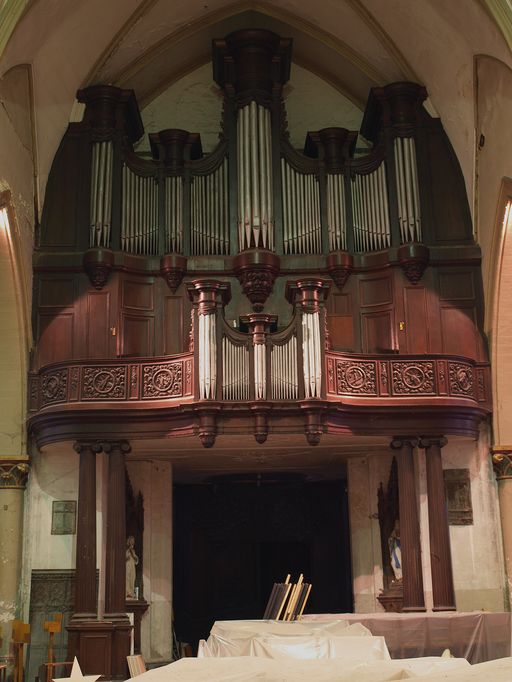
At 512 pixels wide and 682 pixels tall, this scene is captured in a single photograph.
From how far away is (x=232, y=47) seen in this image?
2112 centimetres

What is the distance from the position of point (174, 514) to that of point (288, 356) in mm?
7435

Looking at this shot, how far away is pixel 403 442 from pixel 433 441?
1.83 feet

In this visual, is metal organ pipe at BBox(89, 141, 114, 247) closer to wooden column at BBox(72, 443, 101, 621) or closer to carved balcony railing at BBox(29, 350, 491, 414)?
carved balcony railing at BBox(29, 350, 491, 414)

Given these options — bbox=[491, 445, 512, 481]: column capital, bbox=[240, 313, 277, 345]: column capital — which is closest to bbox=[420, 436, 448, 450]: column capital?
bbox=[491, 445, 512, 481]: column capital

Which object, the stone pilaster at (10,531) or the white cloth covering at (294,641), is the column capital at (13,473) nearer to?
the stone pilaster at (10,531)

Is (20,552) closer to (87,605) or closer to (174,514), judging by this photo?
(87,605)

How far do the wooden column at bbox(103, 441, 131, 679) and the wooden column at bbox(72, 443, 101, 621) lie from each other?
25 cm

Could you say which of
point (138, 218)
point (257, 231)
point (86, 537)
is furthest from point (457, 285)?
point (86, 537)

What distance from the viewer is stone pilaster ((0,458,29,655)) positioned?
724 inches

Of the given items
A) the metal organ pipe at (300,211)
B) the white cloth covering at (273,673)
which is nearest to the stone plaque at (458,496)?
the metal organ pipe at (300,211)

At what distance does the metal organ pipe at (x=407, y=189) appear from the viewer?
66.6 feet

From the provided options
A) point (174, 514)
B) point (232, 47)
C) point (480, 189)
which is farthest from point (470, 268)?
point (174, 514)

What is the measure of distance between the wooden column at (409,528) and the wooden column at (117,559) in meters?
5.00

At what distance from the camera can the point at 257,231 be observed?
65.9ft
